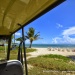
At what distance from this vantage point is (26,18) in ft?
10.2

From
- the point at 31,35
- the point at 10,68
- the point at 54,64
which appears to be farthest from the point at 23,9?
the point at 31,35

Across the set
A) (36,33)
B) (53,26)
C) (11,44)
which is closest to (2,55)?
(11,44)

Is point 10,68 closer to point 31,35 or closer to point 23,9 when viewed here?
point 23,9

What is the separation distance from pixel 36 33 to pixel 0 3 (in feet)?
117

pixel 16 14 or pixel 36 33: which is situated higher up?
pixel 36 33

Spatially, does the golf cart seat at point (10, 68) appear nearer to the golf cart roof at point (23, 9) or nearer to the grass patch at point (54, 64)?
the golf cart roof at point (23, 9)

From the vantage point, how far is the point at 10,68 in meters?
2.94

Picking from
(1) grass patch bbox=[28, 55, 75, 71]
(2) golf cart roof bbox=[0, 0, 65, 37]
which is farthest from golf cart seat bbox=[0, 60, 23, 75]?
(1) grass patch bbox=[28, 55, 75, 71]

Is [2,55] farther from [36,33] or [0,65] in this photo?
[36,33]

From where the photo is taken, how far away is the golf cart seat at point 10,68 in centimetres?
291

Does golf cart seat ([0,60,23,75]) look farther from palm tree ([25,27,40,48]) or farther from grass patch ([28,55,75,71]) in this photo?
palm tree ([25,27,40,48])

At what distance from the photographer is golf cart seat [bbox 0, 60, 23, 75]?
291 centimetres

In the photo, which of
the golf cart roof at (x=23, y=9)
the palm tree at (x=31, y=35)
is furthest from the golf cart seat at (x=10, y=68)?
the palm tree at (x=31, y=35)

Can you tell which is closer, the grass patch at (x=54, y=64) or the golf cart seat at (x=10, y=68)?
the golf cart seat at (x=10, y=68)
